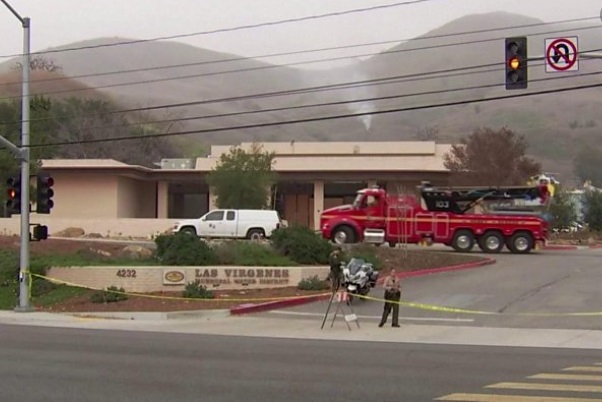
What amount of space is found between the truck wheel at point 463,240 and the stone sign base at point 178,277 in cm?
1185

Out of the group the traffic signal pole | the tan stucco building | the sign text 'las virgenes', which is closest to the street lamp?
the traffic signal pole

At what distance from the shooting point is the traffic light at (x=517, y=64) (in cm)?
2003

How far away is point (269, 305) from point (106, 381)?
1283 centimetres

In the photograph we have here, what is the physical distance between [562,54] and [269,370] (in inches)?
487

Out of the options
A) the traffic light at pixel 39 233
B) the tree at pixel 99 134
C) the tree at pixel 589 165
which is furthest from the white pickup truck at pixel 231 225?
the tree at pixel 589 165

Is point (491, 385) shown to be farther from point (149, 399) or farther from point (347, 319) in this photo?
point (347, 319)

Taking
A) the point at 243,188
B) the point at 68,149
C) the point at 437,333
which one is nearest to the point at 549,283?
the point at 437,333

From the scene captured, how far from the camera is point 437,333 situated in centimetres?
1839

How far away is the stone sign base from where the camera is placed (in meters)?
26.5

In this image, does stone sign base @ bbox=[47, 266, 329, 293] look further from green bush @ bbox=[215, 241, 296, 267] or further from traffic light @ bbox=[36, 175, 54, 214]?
traffic light @ bbox=[36, 175, 54, 214]

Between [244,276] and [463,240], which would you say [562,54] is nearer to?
[244,276]

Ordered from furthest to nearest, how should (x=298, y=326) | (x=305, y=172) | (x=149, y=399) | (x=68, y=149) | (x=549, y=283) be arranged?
(x=68, y=149) < (x=305, y=172) < (x=549, y=283) < (x=298, y=326) < (x=149, y=399)

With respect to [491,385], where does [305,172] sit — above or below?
above

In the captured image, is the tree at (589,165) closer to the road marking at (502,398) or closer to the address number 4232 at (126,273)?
the address number 4232 at (126,273)
